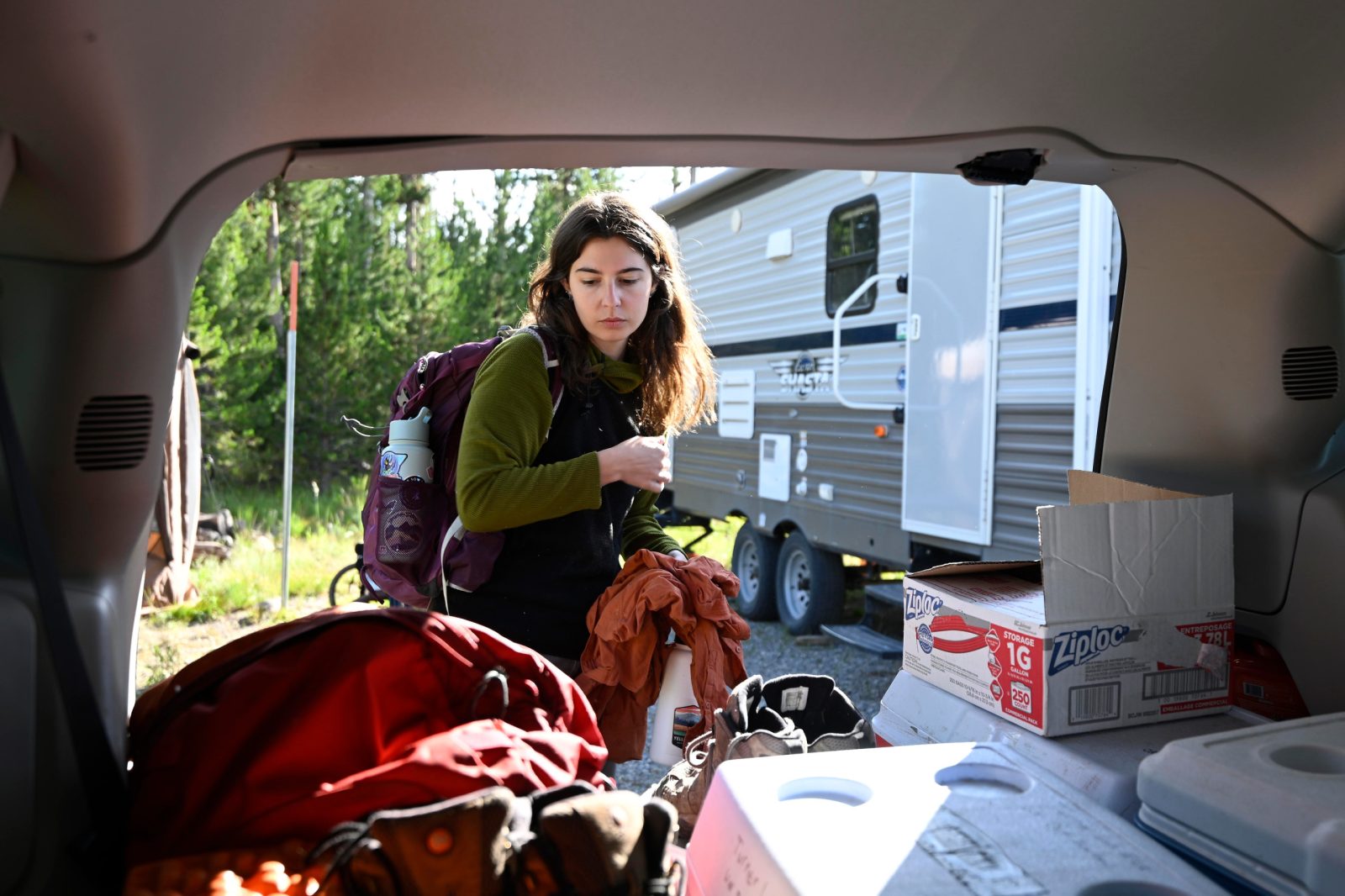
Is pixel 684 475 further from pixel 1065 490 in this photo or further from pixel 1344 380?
pixel 1344 380

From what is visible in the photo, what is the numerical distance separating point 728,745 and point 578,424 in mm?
712

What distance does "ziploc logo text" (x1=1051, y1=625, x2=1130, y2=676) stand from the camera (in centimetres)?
186

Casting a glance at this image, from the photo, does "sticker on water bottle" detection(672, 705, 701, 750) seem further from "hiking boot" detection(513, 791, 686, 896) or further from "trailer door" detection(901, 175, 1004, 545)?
"trailer door" detection(901, 175, 1004, 545)

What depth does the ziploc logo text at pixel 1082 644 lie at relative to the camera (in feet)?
6.09

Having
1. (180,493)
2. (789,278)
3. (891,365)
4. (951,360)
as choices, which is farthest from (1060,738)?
(180,493)

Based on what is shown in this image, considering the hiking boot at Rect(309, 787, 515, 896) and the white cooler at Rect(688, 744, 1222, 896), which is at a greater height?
the hiking boot at Rect(309, 787, 515, 896)

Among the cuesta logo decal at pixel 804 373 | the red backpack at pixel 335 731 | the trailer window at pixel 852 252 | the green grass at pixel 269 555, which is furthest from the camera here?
the green grass at pixel 269 555

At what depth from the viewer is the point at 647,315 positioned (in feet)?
7.71

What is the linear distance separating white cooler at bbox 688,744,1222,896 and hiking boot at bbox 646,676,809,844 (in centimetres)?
21

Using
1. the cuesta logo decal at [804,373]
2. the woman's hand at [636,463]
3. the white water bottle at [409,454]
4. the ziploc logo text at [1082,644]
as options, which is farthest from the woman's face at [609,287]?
the cuesta logo decal at [804,373]

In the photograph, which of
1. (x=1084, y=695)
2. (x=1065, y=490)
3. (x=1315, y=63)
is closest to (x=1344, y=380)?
Answer: (x=1315, y=63)

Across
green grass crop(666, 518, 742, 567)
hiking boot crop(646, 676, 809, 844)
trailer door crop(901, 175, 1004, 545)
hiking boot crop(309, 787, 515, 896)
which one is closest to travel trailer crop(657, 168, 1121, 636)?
trailer door crop(901, 175, 1004, 545)

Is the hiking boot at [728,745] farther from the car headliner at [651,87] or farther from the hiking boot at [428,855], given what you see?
the car headliner at [651,87]

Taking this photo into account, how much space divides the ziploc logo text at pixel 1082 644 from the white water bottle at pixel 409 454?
49.4 inches
